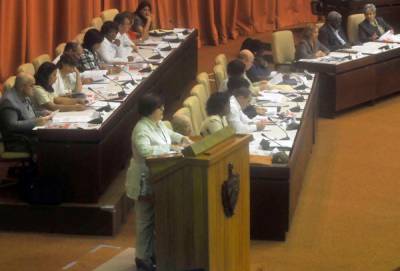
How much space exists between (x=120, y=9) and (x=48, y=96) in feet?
18.7

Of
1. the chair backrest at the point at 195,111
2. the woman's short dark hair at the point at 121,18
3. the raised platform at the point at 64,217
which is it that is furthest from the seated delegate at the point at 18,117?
the woman's short dark hair at the point at 121,18

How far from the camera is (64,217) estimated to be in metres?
7.80

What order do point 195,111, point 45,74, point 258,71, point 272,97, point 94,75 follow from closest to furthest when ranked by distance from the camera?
1. point 45,74
2. point 195,111
3. point 94,75
4. point 272,97
5. point 258,71

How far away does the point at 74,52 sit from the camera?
9.50m

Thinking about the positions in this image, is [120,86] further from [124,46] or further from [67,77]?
[124,46]

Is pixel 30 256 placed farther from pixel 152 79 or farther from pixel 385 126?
pixel 385 126

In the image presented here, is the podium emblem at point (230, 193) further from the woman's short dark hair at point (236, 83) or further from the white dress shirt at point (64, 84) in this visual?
the white dress shirt at point (64, 84)

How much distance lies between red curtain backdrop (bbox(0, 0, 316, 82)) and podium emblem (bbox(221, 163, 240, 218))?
662 centimetres

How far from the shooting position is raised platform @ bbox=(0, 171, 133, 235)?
25.5 feet

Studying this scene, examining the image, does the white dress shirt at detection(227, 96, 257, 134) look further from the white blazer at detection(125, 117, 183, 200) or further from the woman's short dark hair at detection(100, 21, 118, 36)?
the woman's short dark hair at detection(100, 21, 118, 36)

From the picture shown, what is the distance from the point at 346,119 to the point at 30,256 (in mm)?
5293

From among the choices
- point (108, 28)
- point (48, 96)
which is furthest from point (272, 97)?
point (48, 96)

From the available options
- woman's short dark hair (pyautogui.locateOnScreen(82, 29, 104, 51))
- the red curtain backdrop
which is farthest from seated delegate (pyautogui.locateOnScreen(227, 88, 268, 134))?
the red curtain backdrop

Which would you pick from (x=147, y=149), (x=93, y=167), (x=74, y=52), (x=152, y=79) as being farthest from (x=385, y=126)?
(x=147, y=149)
